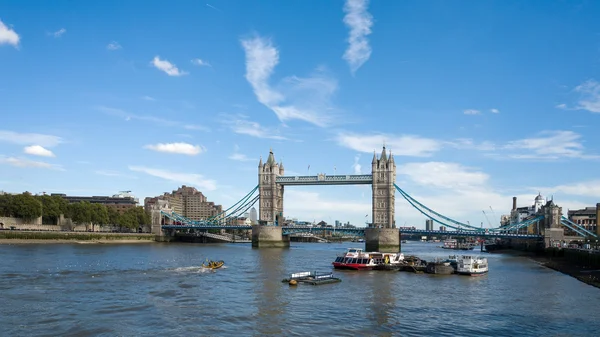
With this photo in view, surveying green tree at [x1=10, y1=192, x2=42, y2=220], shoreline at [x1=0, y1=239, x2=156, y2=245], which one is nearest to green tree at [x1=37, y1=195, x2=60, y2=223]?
green tree at [x1=10, y1=192, x2=42, y2=220]

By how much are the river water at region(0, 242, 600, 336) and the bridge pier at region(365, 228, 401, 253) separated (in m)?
56.9

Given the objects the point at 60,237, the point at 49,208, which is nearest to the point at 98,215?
the point at 49,208

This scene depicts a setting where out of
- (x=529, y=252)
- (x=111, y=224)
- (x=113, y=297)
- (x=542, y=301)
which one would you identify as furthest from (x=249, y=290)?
(x=111, y=224)

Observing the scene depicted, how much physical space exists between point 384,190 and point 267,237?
30.4 metres

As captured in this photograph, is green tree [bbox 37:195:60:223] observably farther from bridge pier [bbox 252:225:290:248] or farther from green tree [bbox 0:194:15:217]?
bridge pier [bbox 252:225:290:248]

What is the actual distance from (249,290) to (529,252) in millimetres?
98245

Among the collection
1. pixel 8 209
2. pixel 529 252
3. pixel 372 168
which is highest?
pixel 372 168

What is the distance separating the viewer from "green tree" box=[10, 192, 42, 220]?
128m

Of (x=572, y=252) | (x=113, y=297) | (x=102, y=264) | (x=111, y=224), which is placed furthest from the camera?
(x=111, y=224)

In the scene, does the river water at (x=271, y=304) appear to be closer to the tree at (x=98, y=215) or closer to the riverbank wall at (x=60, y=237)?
the riverbank wall at (x=60, y=237)

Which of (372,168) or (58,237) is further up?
(372,168)

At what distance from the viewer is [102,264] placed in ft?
225

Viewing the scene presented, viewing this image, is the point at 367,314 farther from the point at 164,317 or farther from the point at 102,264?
the point at 102,264

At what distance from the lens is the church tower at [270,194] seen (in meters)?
147
